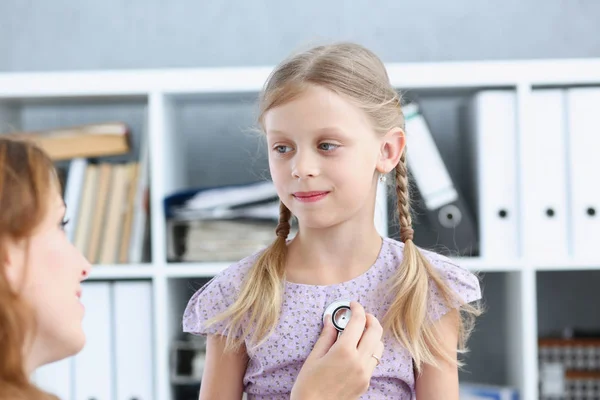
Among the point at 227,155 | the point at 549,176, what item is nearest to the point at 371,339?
the point at 549,176

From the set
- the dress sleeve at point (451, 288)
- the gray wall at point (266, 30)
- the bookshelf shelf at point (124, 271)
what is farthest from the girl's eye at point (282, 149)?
the gray wall at point (266, 30)

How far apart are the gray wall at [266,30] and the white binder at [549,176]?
1.22 ft

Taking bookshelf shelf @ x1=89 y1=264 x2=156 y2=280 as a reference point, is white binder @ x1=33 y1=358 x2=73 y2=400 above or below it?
below

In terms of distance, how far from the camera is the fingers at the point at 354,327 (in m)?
0.97

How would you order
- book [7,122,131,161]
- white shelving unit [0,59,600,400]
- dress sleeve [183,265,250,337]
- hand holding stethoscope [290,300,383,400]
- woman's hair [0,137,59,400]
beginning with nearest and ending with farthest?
woman's hair [0,137,59,400], hand holding stethoscope [290,300,383,400], dress sleeve [183,265,250,337], white shelving unit [0,59,600,400], book [7,122,131,161]

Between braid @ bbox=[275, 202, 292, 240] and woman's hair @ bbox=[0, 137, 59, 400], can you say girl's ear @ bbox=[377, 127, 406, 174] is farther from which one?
woman's hair @ bbox=[0, 137, 59, 400]

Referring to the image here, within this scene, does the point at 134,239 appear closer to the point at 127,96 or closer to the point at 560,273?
the point at 127,96

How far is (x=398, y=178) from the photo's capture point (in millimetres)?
1120

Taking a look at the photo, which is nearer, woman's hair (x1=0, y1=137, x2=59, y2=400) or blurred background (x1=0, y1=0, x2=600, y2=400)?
woman's hair (x1=0, y1=137, x2=59, y2=400)

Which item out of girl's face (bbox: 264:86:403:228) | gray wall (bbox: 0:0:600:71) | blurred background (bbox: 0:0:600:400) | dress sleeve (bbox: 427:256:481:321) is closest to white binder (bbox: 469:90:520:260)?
blurred background (bbox: 0:0:600:400)

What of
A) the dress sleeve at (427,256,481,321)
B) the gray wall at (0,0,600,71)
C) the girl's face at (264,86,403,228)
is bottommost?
the dress sleeve at (427,256,481,321)

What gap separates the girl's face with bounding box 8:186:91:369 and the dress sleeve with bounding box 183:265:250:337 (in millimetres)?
275

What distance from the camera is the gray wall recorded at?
7.48ft

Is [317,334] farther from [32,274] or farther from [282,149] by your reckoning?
[32,274]
